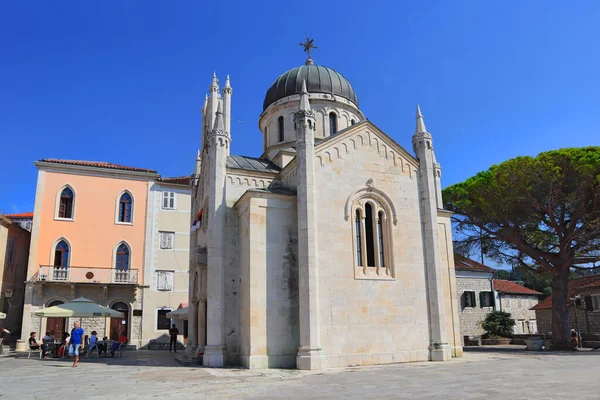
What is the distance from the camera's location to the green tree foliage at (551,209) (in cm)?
2411

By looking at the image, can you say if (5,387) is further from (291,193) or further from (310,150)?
(310,150)

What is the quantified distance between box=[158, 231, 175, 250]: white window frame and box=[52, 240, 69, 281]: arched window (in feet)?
19.9

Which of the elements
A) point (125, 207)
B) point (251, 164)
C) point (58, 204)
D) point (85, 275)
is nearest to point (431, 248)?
point (251, 164)

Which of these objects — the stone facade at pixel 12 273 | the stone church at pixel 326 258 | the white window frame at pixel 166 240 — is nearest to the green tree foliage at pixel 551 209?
the stone church at pixel 326 258

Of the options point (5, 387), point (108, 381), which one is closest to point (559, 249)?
point (108, 381)

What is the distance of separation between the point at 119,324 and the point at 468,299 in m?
27.1

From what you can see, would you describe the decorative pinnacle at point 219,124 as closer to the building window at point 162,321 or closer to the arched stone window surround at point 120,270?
the arched stone window surround at point 120,270

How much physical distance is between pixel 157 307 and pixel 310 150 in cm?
1989

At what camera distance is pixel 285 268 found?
685 inches

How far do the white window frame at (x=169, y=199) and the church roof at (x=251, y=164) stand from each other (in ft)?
44.3

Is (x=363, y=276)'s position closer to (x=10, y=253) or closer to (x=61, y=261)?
(x=61, y=261)

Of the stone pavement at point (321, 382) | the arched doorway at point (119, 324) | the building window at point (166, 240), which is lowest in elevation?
the stone pavement at point (321, 382)

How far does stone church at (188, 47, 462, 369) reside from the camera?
16688 mm

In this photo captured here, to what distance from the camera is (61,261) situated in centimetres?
3086
